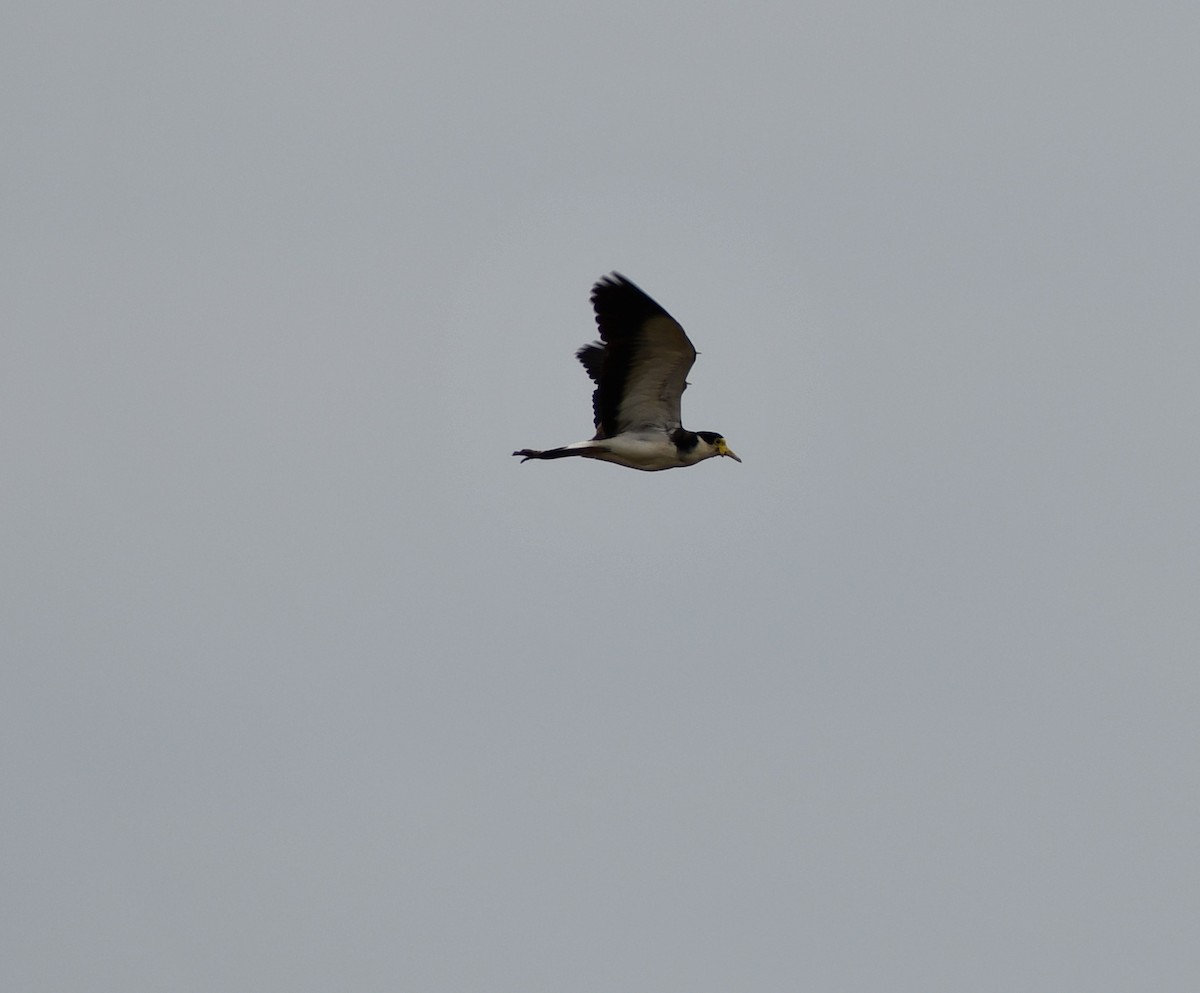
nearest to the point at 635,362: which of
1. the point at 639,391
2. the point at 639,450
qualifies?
the point at 639,391

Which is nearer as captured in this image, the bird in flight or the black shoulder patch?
the bird in flight

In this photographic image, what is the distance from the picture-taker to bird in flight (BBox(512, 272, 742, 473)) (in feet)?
95.3

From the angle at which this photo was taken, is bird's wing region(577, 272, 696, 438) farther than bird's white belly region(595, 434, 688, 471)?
No

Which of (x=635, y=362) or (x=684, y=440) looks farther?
(x=684, y=440)

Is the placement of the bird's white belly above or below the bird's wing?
below

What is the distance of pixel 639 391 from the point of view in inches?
1206

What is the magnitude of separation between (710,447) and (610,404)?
5.37 feet

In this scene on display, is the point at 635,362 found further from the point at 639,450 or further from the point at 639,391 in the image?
the point at 639,450

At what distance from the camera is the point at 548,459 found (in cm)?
3053

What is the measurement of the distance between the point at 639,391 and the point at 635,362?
656 millimetres

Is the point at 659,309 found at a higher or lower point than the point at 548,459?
higher

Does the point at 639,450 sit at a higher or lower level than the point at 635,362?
lower

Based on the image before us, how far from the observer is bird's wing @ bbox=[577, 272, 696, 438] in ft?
94.9

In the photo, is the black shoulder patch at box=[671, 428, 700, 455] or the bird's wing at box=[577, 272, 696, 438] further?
the black shoulder patch at box=[671, 428, 700, 455]
